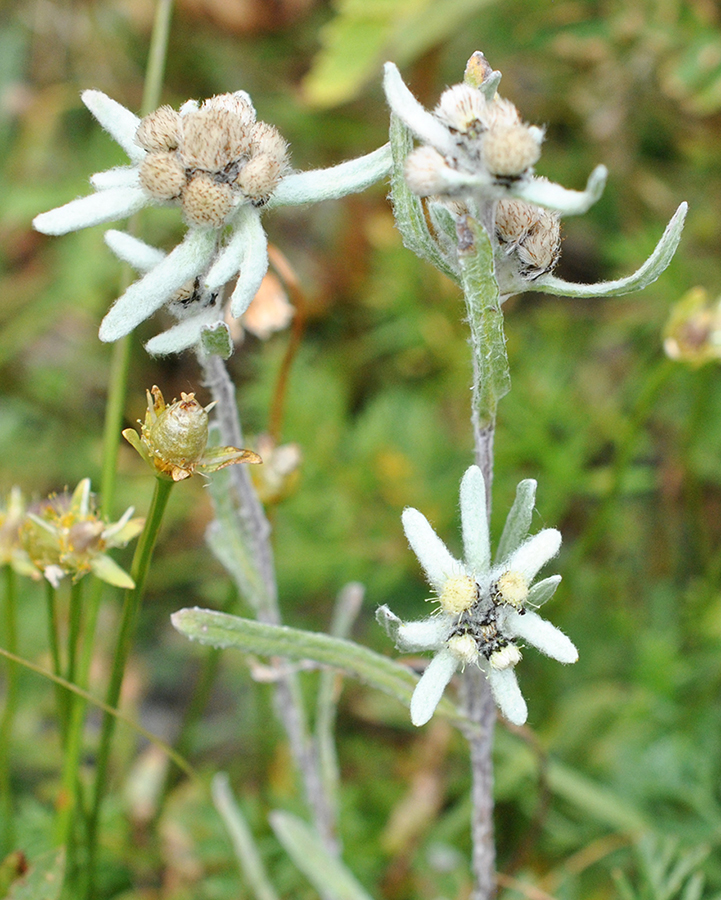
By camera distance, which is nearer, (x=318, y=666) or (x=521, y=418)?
(x=318, y=666)

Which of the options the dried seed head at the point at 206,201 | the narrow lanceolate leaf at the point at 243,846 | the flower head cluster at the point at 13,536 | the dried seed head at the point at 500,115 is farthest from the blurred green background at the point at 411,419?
the dried seed head at the point at 206,201

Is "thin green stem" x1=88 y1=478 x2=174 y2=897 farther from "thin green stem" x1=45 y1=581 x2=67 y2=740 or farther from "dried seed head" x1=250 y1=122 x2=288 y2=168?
"dried seed head" x1=250 y1=122 x2=288 y2=168

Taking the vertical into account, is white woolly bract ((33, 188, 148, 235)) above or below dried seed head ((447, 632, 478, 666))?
above

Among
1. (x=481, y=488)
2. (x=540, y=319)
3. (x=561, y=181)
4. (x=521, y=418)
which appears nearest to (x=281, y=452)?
(x=481, y=488)

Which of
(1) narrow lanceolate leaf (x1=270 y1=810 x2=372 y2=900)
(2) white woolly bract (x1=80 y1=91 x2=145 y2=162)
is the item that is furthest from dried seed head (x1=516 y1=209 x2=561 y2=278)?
(1) narrow lanceolate leaf (x1=270 y1=810 x2=372 y2=900)

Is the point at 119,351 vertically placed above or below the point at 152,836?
above

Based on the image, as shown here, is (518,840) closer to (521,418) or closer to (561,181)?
(521,418)

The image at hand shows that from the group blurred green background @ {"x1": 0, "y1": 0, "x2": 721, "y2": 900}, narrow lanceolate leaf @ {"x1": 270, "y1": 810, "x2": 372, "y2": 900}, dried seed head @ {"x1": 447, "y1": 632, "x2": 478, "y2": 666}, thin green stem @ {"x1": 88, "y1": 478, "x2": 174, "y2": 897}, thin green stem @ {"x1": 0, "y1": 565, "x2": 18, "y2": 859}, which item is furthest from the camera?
blurred green background @ {"x1": 0, "y1": 0, "x2": 721, "y2": 900}

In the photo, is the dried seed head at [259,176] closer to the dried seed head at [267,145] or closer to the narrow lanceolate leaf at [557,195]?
the dried seed head at [267,145]
